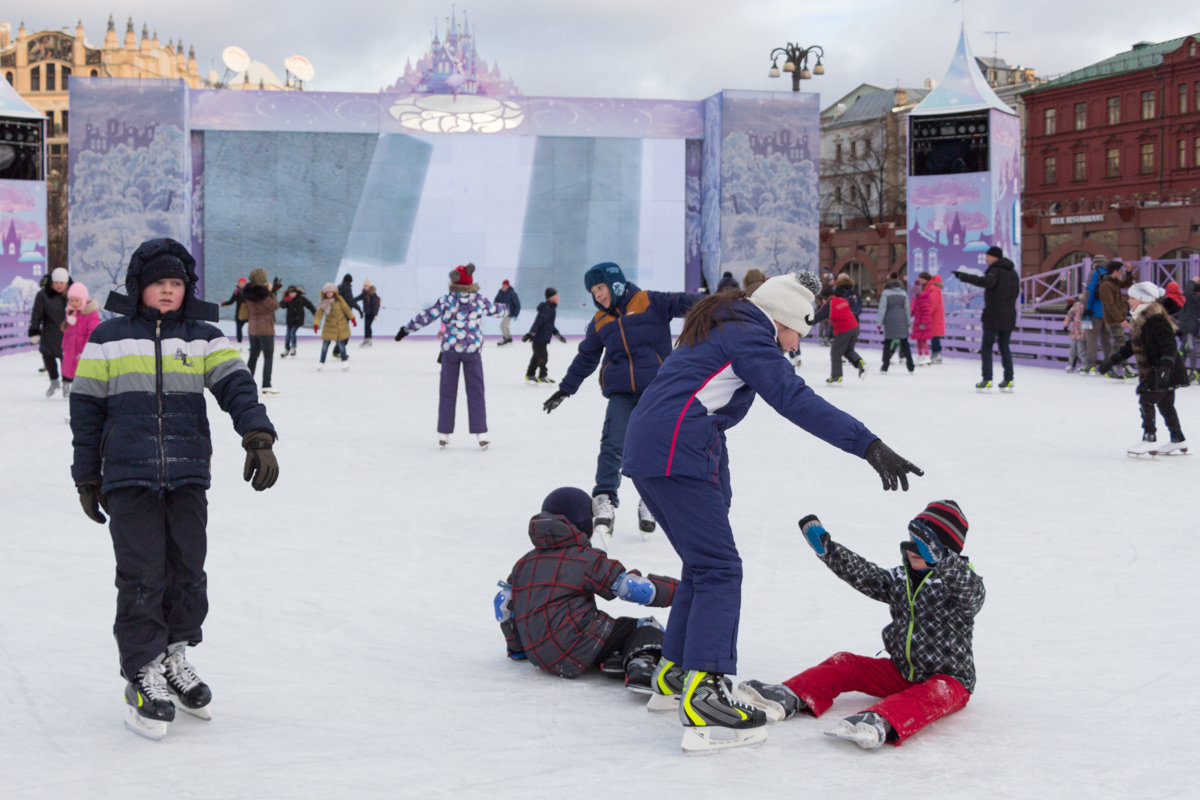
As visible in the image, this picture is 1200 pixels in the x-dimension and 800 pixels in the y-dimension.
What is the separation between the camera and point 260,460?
3.16m

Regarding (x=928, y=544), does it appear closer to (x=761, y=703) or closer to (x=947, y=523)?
(x=947, y=523)

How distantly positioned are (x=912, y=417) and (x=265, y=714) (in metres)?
8.55

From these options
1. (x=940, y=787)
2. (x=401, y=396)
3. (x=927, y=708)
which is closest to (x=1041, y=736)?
(x=927, y=708)

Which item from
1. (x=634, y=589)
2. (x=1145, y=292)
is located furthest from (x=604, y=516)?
(x=1145, y=292)

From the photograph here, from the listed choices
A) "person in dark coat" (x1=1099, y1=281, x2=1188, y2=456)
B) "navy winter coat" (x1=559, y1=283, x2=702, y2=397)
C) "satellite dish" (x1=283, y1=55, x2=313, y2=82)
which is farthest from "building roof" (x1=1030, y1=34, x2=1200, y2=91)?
"navy winter coat" (x1=559, y1=283, x2=702, y2=397)

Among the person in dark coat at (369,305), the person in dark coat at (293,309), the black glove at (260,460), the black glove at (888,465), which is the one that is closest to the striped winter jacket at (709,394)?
the black glove at (888,465)

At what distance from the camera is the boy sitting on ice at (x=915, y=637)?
326 centimetres

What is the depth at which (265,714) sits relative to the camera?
3371mm

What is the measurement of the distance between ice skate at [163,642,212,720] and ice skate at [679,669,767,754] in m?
1.22

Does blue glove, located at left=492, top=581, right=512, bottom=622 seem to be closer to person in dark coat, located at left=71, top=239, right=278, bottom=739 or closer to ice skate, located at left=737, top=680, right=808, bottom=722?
ice skate, located at left=737, top=680, right=808, bottom=722

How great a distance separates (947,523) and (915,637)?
0.31 metres

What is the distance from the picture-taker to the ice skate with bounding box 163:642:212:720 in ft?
10.7

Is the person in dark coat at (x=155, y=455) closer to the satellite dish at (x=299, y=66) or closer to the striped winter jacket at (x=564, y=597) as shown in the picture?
the striped winter jacket at (x=564, y=597)

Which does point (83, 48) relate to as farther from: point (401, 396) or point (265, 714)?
point (265, 714)
